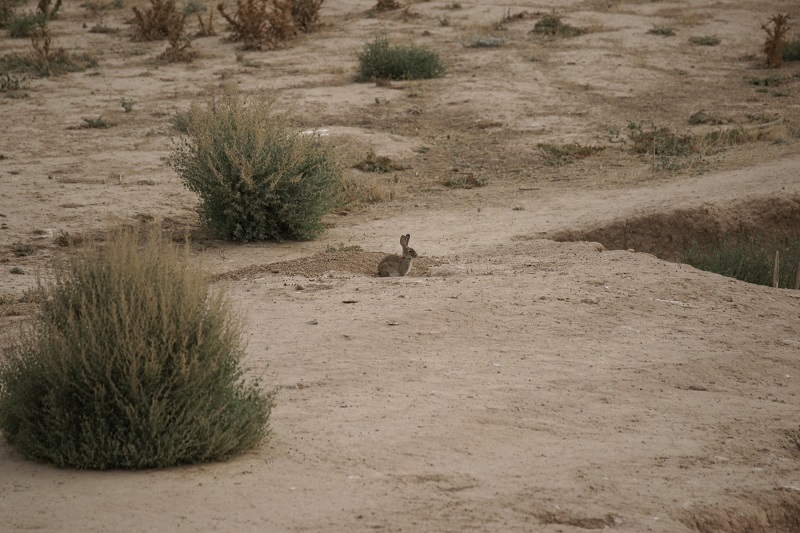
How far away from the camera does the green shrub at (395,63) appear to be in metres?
17.3

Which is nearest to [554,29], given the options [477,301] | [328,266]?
[328,266]

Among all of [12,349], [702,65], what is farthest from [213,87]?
[12,349]

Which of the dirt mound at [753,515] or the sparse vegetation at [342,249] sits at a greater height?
the sparse vegetation at [342,249]

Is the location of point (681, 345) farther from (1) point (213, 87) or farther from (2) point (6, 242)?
(1) point (213, 87)

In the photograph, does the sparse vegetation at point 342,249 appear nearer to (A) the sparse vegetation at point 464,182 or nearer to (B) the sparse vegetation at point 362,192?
(B) the sparse vegetation at point 362,192

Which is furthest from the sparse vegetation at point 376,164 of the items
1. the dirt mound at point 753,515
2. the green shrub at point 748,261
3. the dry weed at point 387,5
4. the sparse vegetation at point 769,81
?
the dry weed at point 387,5

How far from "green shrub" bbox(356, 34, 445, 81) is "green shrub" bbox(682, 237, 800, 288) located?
24.4 ft

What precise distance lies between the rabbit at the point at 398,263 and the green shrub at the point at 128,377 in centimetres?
358

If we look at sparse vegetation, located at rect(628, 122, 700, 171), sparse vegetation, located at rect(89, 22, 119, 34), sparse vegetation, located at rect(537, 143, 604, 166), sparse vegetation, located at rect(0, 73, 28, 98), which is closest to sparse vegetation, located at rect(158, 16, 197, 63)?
sparse vegetation, located at rect(89, 22, 119, 34)

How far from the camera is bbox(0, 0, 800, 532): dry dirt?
4895mm

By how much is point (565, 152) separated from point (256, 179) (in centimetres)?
504

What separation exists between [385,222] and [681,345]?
4.57 m

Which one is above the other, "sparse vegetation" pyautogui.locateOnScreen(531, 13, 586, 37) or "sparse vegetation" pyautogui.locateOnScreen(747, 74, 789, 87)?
"sparse vegetation" pyautogui.locateOnScreen(531, 13, 586, 37)

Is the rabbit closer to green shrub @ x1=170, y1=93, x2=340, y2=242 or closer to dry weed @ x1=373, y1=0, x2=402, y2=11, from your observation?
green shrub @ x1=170, y1=93, x2=340, y2=242
